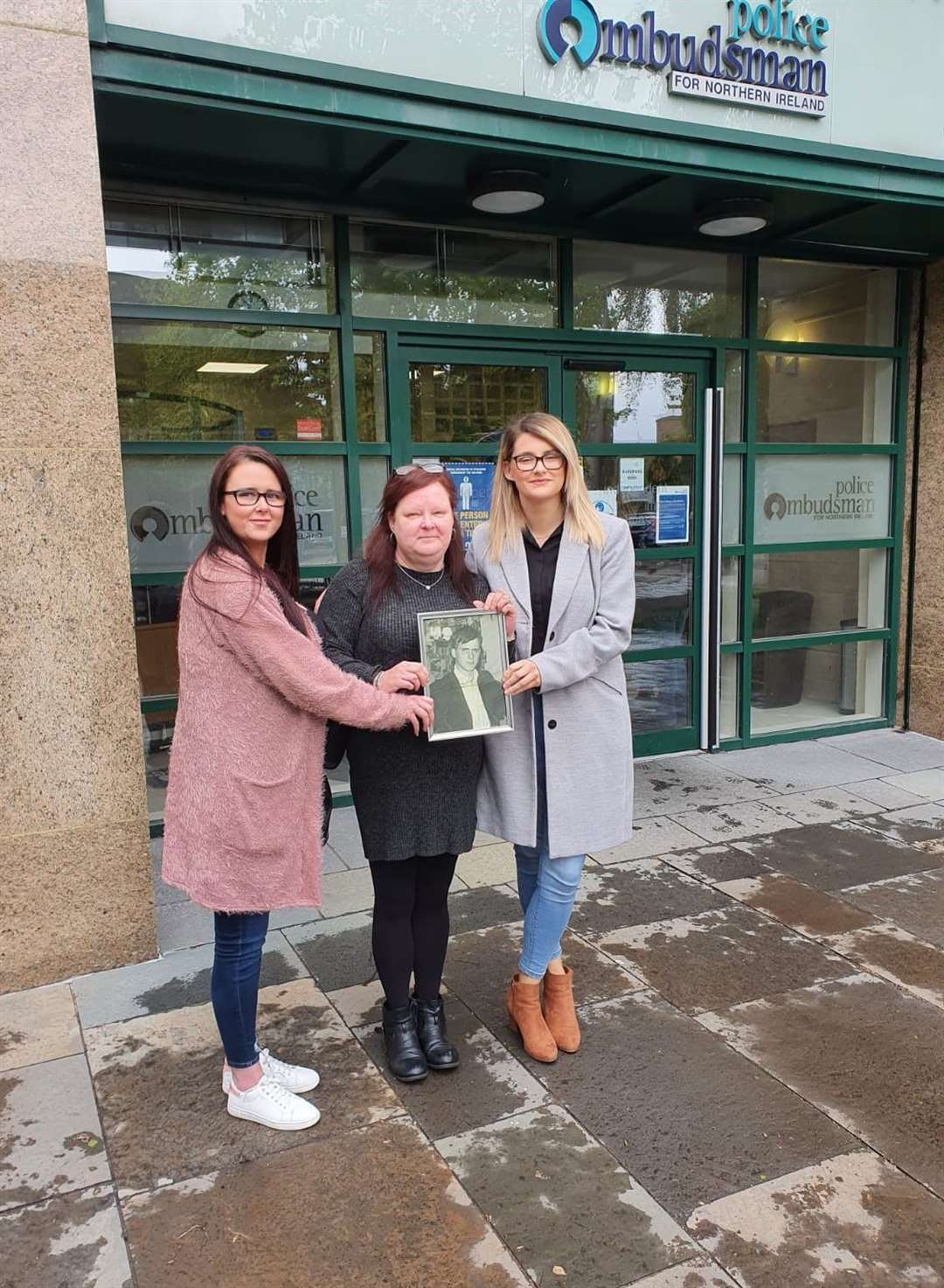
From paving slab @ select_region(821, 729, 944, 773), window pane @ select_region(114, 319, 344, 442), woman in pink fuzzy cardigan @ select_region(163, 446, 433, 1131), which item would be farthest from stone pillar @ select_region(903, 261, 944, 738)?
woman in pink fuzzy cardigan @ select_region(163, 446, 433, 1131)

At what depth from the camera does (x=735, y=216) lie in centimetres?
533

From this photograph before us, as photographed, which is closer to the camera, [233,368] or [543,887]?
[543,887]

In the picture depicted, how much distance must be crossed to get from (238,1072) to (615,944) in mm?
1628

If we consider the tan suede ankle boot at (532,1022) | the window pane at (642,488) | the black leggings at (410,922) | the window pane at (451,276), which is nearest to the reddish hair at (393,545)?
the black leggings at (410,922)

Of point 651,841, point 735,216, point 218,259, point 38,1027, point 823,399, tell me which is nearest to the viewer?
point 38,1027

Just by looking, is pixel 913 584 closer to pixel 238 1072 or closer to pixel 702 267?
pixel 702 267

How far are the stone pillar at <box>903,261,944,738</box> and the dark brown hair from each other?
570cm

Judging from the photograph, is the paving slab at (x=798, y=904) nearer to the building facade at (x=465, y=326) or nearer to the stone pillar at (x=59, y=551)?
the building facade at (x=465, y=326)

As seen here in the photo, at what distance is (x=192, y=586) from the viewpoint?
2504 millimetres

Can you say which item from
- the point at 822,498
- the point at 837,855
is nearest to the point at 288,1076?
the point at 837,855

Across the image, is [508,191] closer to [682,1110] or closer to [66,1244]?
[682,1110]

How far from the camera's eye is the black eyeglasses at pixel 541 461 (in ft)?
9.12

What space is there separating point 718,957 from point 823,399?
4.51 metres

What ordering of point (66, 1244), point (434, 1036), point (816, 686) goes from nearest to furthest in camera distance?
point (66, 1244), point (434, 1036), point (816, 686)
